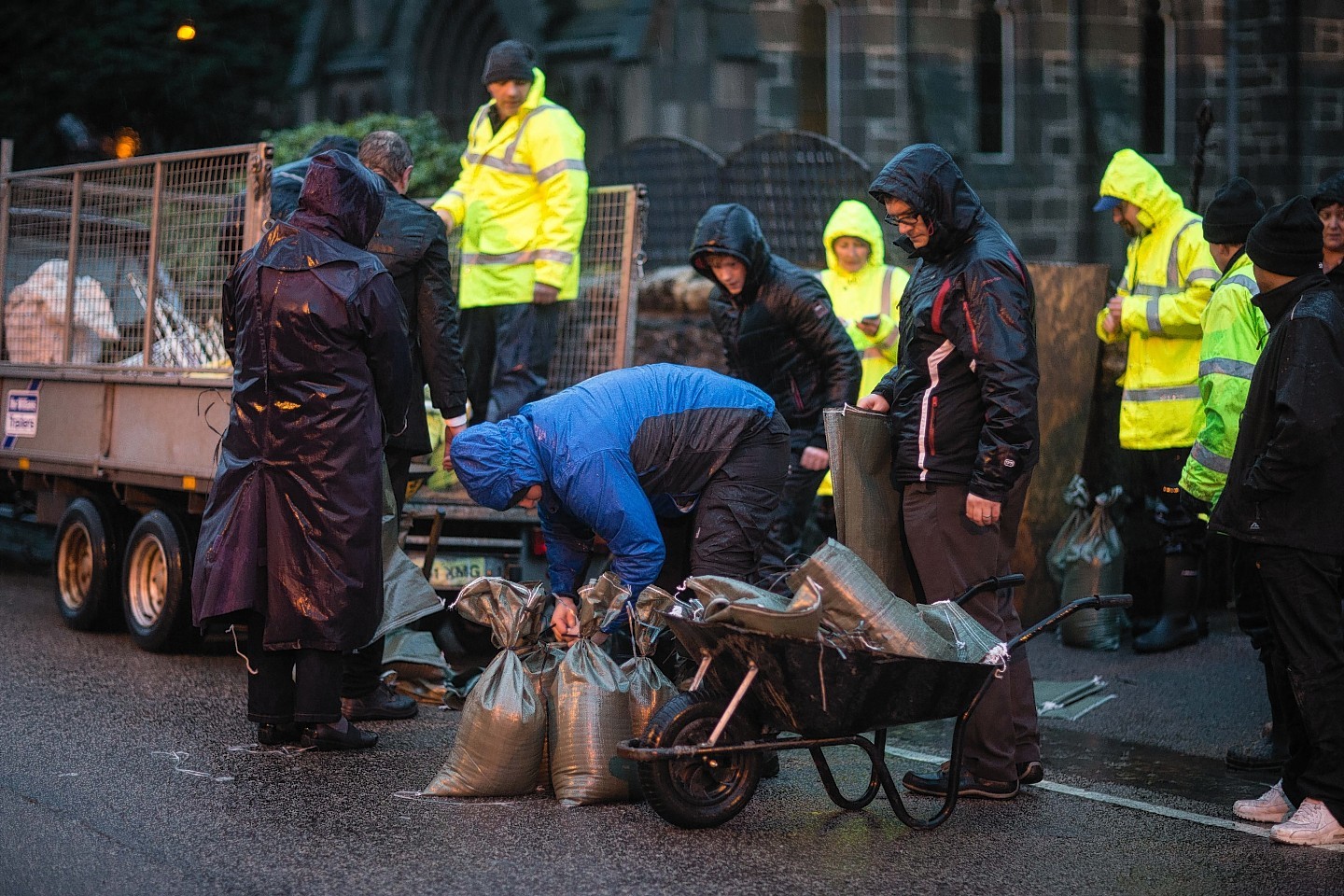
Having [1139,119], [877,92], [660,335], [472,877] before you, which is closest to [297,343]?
[472,877]

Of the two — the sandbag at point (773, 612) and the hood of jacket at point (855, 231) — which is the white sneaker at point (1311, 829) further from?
the hood of jacket at point (855, 231)

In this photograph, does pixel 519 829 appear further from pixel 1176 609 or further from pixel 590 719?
pixel 1176 609

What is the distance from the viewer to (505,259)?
29.3 feet

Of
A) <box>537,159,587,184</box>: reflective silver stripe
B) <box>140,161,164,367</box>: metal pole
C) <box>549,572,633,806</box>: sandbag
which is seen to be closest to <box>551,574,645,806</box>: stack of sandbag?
<box>549,572,633,806</box>: sandbag

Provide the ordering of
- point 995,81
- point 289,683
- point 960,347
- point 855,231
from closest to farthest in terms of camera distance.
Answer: point 960,347 → point 289,683 → point 855,231 → point 995,81

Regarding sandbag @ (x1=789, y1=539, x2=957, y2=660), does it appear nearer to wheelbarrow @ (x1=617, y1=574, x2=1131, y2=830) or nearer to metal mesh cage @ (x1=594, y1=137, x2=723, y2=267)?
wheelbarrow @ (x1=617, y1=574, x2=1131, y2=830)

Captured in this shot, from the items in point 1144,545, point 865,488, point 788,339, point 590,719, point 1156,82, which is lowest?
point 590,719

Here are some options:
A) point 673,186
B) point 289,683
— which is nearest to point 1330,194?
point 289,683

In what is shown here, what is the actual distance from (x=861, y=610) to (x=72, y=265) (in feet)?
20.5

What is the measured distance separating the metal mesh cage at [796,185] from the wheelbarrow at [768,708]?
760 centimetres

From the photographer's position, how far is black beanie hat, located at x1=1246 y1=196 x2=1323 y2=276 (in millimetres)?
5500

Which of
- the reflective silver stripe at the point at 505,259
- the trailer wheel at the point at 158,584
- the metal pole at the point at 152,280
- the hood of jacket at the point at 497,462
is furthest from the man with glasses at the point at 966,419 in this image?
the metal pole at the point at 152,280

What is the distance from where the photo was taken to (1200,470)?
638 cm

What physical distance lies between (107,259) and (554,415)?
14.8 feet
